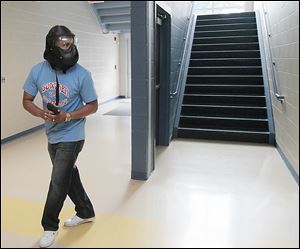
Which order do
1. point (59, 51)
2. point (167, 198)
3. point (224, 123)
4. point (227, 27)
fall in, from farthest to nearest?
1. point (227, 27)
2. point (224, 123)
3. point (167, 198)
4. point (59, 51)

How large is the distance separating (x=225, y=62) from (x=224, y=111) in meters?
0.87

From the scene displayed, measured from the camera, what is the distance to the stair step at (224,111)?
3.71 metres

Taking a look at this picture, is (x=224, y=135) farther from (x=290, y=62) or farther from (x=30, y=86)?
(x=30, y=86)

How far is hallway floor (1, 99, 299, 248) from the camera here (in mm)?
1351

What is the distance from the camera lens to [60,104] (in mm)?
1250

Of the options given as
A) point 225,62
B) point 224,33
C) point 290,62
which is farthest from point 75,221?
point 224,33

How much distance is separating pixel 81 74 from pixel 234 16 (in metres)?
4.69

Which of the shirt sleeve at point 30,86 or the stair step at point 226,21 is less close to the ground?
the stair step at point 226,21

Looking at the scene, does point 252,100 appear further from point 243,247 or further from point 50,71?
point 50,71

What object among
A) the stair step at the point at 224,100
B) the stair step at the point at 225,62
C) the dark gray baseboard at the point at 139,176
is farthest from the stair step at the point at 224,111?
the dark gray baseboard at the point at 139,176

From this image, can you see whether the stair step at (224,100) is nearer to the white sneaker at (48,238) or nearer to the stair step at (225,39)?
the stair step at (225,39)

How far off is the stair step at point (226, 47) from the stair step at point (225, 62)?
1.12 ft

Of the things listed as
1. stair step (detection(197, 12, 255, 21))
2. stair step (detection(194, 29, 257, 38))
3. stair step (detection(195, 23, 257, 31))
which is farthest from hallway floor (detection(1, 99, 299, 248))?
stair step (detection(197, 12, 255, 21))

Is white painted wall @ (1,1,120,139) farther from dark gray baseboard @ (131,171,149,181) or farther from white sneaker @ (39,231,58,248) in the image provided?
white sneaker @ (39,231,58,248)
